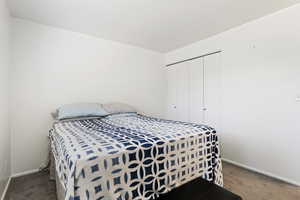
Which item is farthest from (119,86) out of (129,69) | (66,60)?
(66,60)

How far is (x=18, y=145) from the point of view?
90.0 inches

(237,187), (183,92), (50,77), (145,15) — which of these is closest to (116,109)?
(50,77)

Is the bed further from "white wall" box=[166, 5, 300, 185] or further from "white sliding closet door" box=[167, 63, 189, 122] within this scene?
"white sliding closet door" box=[167, 63, 189, 122]

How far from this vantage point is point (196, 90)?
3381 mm

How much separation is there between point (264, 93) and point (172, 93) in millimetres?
2114

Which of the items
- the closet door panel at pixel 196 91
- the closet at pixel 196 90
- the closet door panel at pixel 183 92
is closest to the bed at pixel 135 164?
the closet at pixel 196 90

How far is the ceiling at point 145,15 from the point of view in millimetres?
1999

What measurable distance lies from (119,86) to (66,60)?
44.6 inches

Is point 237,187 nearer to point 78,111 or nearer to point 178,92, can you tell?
point 178,92

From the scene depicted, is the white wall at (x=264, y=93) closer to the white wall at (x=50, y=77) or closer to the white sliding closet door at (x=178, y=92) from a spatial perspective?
the white sliding closet door at (x=178, y=92)

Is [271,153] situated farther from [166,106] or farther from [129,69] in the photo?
[129,69]

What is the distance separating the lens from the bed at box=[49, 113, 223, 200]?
0.93m

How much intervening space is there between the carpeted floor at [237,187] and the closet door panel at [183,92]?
163 centimetres

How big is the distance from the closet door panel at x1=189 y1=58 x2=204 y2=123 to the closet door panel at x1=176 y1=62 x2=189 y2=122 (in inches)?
4.9
